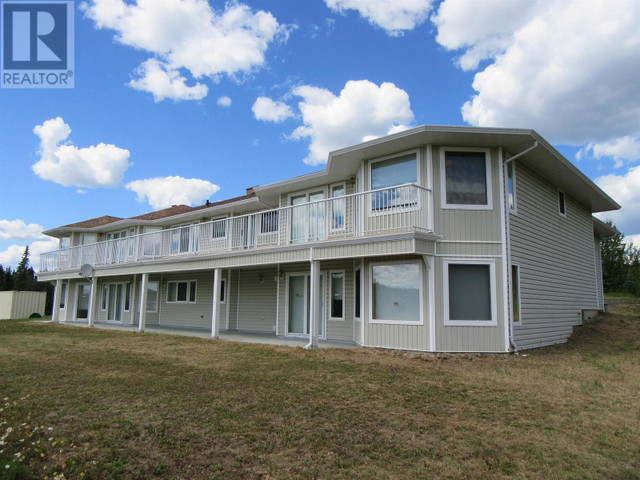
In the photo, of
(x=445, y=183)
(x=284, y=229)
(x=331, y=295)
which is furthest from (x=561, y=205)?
(x=284, y=229)

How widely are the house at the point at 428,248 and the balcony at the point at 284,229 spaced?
0.05m

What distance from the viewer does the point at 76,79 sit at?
1153 centimetres

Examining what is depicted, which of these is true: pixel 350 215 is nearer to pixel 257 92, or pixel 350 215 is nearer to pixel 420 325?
pixel 420 325

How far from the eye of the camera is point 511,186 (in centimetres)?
1041

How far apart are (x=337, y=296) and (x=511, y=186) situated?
586cm

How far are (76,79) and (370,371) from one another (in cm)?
1121

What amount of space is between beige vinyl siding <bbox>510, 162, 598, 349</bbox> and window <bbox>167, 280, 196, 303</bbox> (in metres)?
13.8

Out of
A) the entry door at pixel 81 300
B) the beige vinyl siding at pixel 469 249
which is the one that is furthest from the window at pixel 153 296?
the beige vinyl siding at pixel 469 249

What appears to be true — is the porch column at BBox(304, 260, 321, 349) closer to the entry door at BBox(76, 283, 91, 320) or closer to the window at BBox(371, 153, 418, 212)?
the window at BBox(371, 153, 418, 212)

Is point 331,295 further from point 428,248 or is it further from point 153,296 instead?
point 153,296

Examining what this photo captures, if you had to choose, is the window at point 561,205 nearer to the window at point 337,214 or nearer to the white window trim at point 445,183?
the white window trim at point 445,183

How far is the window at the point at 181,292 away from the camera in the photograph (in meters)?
18.8

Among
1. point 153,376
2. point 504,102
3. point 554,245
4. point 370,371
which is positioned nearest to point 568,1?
point 504,102

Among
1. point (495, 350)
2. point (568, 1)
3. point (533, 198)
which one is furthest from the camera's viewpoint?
point (533, 198)
